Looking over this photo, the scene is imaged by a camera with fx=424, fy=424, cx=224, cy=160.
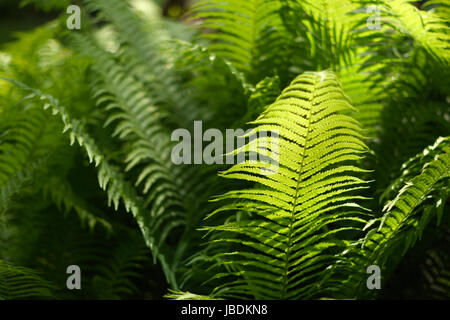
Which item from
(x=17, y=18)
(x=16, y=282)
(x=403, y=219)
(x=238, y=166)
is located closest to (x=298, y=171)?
(x=238, y=166)

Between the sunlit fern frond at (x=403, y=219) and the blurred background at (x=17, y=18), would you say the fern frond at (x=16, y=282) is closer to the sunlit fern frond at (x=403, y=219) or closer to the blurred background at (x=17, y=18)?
the sunlit fern frond at (x=403, y=219)

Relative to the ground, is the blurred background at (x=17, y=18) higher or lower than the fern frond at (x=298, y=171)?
higher

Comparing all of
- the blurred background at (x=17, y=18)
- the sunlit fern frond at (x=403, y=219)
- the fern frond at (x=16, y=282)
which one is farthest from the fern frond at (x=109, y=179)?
Answer: the blurred background at (x=17, y=18)

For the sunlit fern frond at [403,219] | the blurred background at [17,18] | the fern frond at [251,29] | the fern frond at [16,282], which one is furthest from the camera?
the blurred background at [17,18]

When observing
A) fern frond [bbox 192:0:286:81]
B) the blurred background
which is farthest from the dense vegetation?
the blurred background

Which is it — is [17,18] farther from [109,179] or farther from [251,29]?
[109,179]

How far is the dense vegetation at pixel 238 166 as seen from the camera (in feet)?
3.34

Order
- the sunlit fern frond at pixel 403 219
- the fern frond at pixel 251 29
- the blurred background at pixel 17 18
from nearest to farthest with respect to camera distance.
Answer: the sunlit fern frond at pixel 403 219 → the fern frond at pixel 251 29 → the blurred background at pixel 17 18

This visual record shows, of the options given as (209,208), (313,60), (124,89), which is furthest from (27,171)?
(313,60)

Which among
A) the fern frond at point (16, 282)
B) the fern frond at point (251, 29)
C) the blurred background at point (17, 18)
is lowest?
the fern frond at point (16, 282)

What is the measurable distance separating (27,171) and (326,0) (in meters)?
0.97

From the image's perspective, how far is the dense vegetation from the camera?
40.1 inches

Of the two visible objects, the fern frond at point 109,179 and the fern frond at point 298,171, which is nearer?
the fern frond at point 298,171
